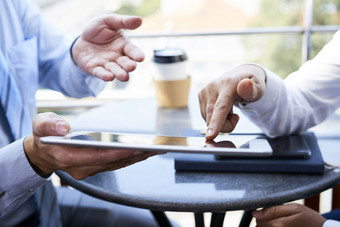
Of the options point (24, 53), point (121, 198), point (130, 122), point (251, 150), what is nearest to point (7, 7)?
point (24, 53)

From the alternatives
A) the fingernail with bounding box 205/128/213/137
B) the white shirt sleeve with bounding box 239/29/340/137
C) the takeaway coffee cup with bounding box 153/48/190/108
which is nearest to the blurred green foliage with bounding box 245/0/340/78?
the takeaway coffee cup with bounding box 153/48/190/108

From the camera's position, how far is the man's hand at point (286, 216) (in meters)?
0.71

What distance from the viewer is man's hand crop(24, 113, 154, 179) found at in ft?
1.92

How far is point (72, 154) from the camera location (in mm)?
610

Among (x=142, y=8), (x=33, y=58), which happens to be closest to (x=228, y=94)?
(x=33, y=58)

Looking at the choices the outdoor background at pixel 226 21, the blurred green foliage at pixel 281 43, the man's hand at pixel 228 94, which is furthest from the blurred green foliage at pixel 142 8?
the man's hand at pixel 228 94

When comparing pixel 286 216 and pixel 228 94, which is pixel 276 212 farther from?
pixel 228 94

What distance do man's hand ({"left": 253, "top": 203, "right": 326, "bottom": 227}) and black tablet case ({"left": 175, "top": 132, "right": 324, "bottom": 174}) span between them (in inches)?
2.8

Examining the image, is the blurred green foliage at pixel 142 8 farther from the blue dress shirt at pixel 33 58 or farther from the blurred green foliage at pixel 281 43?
the blue dress shirt at pixel 33 58

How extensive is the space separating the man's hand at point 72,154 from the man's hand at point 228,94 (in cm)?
15

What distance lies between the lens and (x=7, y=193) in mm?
731

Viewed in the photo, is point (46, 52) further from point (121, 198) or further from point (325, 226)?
point (325, 226)

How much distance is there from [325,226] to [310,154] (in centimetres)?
14

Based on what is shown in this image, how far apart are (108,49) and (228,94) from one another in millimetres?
382
